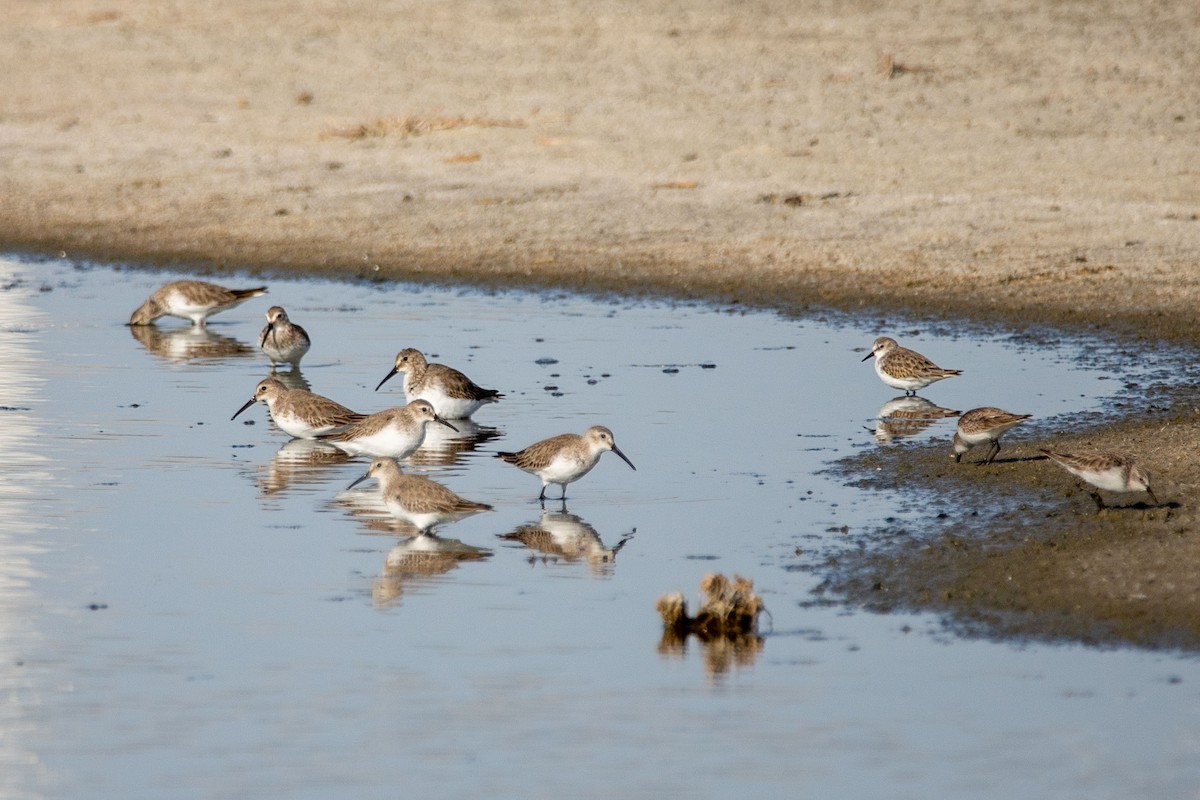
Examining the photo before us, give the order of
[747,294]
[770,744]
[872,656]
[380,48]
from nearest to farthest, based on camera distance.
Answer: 1. [770,744]
2. [872,656]
3. [747,294]
4. [380,48]

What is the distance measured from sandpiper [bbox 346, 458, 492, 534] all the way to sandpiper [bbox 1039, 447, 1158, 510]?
3.24 m

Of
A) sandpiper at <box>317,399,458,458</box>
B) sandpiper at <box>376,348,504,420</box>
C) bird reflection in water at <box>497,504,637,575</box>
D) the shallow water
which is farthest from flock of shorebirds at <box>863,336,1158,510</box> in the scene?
sandpiper at <box>317,399,458,458</box>

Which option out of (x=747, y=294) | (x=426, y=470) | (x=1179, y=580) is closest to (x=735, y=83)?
(x=747, y=294)

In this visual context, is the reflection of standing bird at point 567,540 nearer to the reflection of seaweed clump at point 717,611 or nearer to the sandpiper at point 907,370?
the reflection of seaweed clump at point 717,611

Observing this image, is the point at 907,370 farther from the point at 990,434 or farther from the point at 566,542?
the point at 566,542

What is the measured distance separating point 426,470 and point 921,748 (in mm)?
5744

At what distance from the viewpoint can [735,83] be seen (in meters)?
26.7

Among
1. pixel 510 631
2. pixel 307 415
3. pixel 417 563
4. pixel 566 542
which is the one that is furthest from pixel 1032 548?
pixel 307 415

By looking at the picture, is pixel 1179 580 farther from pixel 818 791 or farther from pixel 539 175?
pixel 539 175

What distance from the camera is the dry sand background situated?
793 inches

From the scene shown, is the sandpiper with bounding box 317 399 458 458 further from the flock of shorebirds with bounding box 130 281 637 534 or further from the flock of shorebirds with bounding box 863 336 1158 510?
the flock of shorebirds with bounding box 863 336 1158 510

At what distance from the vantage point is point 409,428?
11859 millimetres

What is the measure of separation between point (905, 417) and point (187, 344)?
7.66 m

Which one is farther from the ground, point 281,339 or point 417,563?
point 281,339
